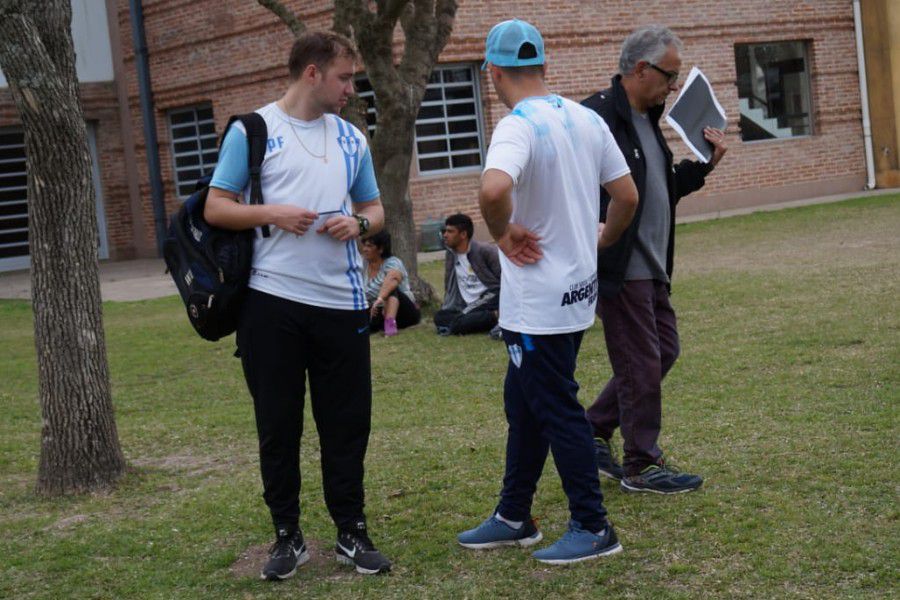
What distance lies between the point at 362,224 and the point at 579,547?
1.44 metres

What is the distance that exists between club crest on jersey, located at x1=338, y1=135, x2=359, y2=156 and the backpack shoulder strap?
32 cm

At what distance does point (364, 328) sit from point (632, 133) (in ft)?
4.64

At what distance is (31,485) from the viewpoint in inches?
260

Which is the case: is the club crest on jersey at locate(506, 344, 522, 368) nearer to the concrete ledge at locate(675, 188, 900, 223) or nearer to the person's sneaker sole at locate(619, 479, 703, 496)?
the person's sneaker sole at locate(619, 479, 703, 496)

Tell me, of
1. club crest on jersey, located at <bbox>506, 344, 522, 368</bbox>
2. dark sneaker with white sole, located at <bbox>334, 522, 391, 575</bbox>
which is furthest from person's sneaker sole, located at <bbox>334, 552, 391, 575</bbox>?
club crest on jersey, located at <bbox>506, 344, 522, 368</bbox>

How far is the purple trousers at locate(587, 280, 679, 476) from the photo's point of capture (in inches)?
206

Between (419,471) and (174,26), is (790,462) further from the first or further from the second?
(174,26)

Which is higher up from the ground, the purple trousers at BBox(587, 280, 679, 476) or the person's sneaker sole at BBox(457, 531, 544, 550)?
the purple trousers at BBox(587, 280, 679, 476)

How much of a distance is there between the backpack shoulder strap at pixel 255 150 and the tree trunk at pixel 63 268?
1.92 metres

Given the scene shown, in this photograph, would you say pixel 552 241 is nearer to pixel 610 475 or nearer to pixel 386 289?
pixel 610 475

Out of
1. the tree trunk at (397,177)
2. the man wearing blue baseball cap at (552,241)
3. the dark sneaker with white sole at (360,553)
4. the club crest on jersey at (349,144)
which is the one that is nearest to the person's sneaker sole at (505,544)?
the man wearing blue baseball cap at (552,241)

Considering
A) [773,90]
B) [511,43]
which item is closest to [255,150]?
[511,43]

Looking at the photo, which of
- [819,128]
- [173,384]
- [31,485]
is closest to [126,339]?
[173,384]

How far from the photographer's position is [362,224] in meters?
4.73
